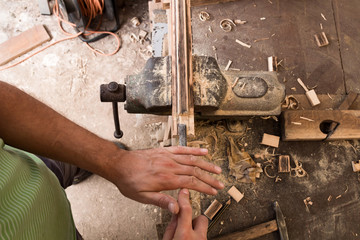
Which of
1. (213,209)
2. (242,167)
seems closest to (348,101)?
(242,167)

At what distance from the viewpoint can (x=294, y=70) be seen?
2.28 metres

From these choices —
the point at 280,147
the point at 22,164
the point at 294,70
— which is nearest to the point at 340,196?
the point at 280,147

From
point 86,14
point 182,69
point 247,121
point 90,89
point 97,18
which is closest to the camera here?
point 182,69

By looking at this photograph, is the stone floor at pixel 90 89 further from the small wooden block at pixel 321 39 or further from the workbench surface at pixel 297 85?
the small wooden block at pixel 321 39

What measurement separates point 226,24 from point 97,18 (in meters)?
1.88

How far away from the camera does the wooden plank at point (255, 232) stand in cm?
174

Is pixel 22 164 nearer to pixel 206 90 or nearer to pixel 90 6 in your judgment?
pixel 206 90

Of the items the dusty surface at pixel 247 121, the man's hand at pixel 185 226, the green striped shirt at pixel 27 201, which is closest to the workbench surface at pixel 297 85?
the dusty surface at pixel 247 121

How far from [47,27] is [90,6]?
73 cm

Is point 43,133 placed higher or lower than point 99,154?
higher

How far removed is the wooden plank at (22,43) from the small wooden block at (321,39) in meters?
3.23

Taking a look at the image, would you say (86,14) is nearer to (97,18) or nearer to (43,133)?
(97,18)

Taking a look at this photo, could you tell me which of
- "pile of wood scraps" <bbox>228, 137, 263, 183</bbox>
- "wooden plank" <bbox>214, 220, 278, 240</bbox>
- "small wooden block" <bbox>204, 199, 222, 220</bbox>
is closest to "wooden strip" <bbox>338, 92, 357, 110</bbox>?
"pile of wood scraps" <bbox>228, 137, 263, 183</bbox>

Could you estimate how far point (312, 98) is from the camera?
2143 mm
